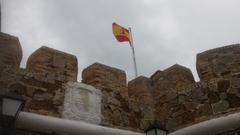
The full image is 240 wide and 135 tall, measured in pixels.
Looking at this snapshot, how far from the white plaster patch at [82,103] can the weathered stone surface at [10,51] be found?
0.74m

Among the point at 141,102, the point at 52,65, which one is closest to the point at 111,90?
the point at 141,102

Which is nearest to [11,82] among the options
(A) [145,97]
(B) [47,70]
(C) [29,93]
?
(C) [29,93]

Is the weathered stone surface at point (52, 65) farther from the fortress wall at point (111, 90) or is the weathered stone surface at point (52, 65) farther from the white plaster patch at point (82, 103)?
the fortress wall at point (111, 90)

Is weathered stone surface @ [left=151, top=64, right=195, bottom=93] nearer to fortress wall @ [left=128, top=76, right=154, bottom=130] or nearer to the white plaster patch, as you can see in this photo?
fortress wall @ [left=128, top=76, right=154, bottom=130]

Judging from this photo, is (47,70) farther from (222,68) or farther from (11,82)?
(222,68)

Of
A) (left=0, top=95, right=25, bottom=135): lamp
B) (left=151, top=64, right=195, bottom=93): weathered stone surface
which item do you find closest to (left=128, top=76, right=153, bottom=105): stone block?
(left=151, top=64, right=195, bottom=93): weathered stone surface

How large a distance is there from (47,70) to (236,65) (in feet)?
8.64

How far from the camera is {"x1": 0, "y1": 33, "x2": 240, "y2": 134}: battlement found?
4.70 m

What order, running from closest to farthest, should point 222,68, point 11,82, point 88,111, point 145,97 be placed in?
point 11,82, point 88,111, point 222,68, point 145,97

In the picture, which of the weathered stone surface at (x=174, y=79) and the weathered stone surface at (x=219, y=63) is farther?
the weathered stone surface at (x=174, y=79)

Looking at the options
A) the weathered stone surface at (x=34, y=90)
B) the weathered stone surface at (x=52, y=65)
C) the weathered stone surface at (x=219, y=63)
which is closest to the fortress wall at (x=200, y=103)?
the weathered stone surface at (x=219, y=63)

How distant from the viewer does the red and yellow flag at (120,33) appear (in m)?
8.48

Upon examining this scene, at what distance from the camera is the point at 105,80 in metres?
5.36

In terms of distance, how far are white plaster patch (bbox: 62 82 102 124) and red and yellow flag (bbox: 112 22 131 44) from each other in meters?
3.48
